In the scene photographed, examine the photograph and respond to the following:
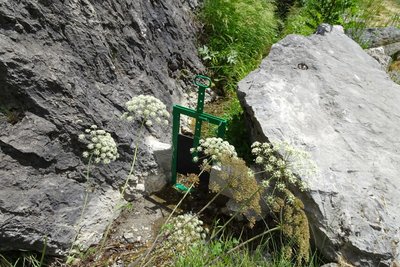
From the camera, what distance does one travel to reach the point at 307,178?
117 inches

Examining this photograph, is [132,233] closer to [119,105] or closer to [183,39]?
[119,105]

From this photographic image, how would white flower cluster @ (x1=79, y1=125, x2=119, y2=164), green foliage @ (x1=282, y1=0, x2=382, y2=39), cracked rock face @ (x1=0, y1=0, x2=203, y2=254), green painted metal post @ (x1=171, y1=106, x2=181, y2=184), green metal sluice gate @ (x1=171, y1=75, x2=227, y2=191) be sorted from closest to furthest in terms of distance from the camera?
white flower cluster @ (x1=79, y1=125, x2=119, y2=164) → cracked rock face @ (x1=0, y1=0, x2=203, y2=254) → green metal sluice gate @ (x1=171, y1=75, x2=227, y2=191) → green painted metal post @ (x1=171, y1=106, x2=181, y2=184) → green foliage @ (x1=282, y1=0, x2=382, y2=39)

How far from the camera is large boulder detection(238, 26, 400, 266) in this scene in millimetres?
2867

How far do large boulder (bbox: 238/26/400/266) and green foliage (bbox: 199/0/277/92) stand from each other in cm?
84

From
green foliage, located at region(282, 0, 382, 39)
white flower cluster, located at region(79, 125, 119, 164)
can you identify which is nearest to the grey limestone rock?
green foliage, located at region(282, 0, 382, 39)

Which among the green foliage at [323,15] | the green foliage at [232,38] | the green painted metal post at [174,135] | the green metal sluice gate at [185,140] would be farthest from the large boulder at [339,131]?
the green foliage at [323,15]

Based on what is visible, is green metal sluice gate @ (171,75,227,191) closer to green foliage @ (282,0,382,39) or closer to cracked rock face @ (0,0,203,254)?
cracked rock face @ (0,0,203,254)

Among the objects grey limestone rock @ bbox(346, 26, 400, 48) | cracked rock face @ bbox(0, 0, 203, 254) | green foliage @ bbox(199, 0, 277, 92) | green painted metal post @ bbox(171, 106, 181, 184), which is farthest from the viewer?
grey limestone rock @ bbox(346, 26, 400, 48)

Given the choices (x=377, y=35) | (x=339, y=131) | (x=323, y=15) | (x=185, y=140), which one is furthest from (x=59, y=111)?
(x=377, y=35)

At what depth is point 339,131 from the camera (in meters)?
3.55

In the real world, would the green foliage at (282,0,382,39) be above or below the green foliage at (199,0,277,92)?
above

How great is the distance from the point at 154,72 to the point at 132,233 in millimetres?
1713

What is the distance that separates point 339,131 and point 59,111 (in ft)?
8.06

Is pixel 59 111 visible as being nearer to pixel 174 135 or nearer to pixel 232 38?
pixel 174 135
